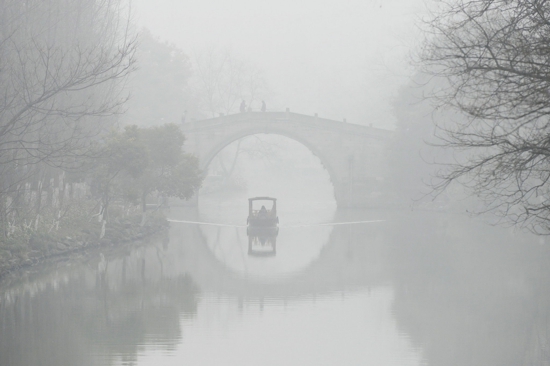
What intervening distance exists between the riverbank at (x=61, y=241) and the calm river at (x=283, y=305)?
409 mm

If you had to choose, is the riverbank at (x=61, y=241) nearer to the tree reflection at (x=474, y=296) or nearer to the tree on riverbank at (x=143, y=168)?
the tree on riverbank at (x=143, y=168)

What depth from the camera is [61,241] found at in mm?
18781

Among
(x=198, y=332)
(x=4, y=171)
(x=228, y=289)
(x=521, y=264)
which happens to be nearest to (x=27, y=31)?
(x=4, y=171)

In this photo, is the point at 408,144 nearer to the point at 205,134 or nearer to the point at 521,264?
the point at 205,134

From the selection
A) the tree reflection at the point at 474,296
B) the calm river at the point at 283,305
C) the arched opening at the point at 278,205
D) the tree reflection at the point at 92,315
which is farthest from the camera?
the arched opening at the point at 278,205

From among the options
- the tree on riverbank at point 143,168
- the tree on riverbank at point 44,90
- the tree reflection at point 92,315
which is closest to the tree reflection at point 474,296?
the tree reflection at point 92,315

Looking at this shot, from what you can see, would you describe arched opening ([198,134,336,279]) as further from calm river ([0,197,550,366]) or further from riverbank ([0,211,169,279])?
riverbank ([0,211,169,279])

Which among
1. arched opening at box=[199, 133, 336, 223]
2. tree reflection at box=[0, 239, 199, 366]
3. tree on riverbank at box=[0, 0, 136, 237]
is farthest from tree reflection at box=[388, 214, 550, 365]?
arched opening at box=[199, 133, 336, 223]

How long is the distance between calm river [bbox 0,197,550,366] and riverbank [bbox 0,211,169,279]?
409 millimetres

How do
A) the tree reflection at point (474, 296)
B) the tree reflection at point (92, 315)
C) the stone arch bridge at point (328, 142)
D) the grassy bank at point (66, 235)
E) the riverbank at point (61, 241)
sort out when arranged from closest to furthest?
the tree reflection at point (92, 315) → the tree reflection at point (474, 296) → the riverbank at point (61, 241) → the grassy bank at point (66, 235) → the stone arch bridge at point (328, 142)

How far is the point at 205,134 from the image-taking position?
40.6 metres

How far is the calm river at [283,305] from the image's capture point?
34.6ft

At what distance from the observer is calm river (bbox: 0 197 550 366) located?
416 inches

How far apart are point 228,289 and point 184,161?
1046cm
